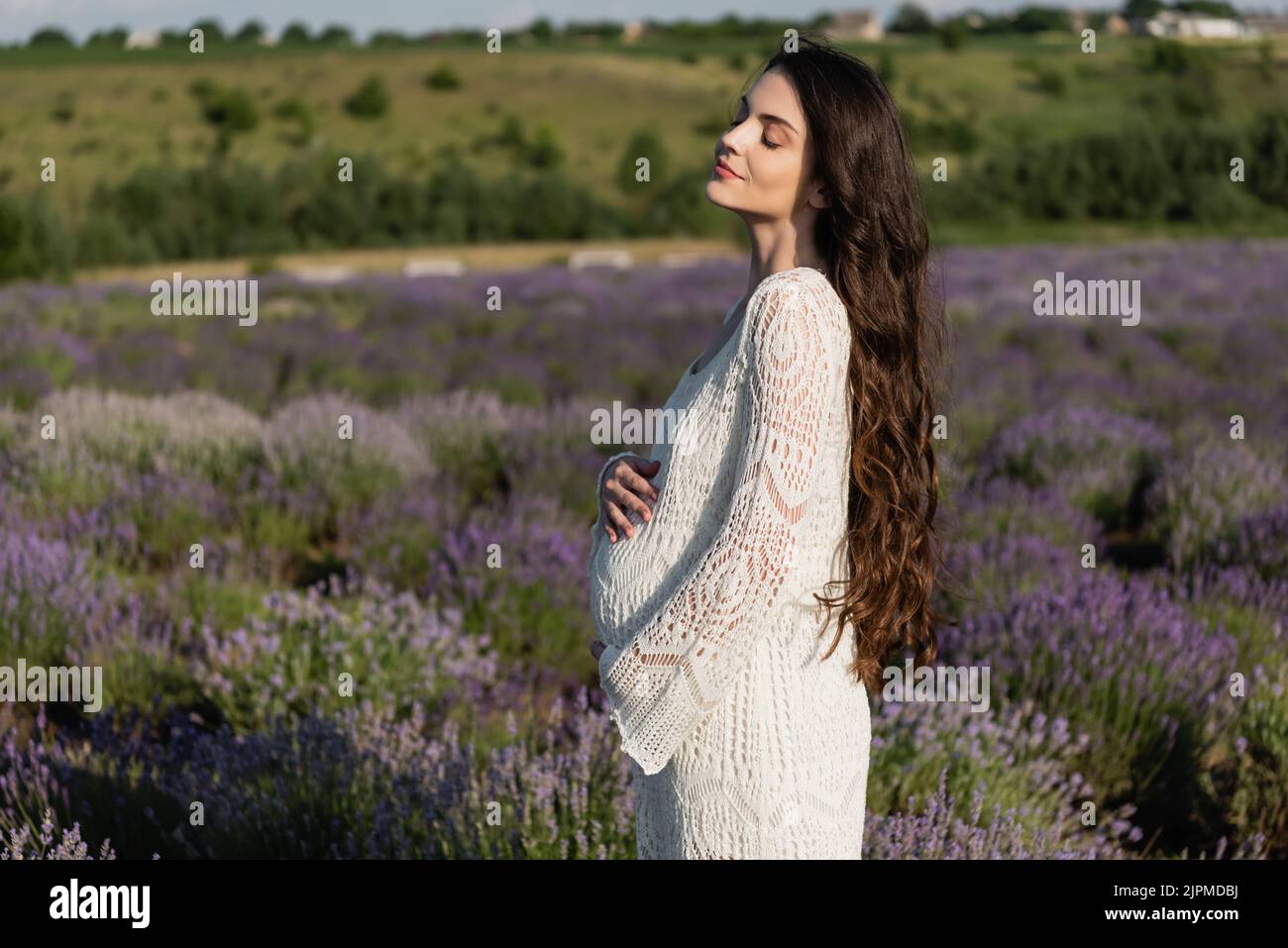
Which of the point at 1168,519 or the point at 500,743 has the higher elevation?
the point at 1168,519

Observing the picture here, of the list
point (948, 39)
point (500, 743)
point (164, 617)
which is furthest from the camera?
point (948, 39)

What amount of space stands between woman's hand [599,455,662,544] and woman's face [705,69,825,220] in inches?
17.2

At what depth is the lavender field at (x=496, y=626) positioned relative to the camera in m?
2.96

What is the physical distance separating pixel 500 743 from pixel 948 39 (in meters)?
95.5

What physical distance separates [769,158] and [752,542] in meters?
0.61

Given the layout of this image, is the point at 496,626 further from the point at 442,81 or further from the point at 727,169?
the point at 442,81

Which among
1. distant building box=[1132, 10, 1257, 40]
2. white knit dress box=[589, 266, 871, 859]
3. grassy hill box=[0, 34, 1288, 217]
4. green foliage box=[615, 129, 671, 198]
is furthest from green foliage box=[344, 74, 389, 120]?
white knit dress box=[589, 266, 871, 859]

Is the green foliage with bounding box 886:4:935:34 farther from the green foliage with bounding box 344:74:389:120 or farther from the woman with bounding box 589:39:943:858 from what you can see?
the woman with bounding box 589:39:943:858

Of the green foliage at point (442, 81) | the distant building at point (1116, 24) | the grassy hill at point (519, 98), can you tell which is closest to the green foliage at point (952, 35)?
the grassy hill at point (519, 98)

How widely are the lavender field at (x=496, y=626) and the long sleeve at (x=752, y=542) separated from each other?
64 cm

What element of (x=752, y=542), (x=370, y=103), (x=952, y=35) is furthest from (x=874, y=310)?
(x=952, y=35)
